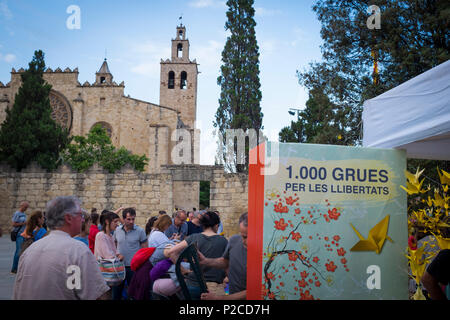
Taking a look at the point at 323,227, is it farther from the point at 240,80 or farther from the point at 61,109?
the point at 61,109

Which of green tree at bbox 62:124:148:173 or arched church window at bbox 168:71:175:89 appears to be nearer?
green tree at bbox 62:124:148:173

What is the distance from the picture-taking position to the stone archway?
Result: 34875 millimetres

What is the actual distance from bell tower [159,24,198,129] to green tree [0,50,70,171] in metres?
18.2

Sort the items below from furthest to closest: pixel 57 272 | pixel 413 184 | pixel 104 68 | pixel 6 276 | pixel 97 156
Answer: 1. pixel 104 68
2. pixel 97 156
3. pixel 6 276
4. pixel 413 184
5. pixel 57 272

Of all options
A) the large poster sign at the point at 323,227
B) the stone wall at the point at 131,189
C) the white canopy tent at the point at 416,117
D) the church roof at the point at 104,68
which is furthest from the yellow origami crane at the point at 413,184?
the church roof at the point at 104,68

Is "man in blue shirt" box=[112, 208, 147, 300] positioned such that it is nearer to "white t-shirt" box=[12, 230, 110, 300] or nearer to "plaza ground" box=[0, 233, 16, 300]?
"plaza ground" box=[0, 233, 16, 300]

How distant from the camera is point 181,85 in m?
42.0

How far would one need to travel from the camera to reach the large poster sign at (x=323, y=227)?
131 inches

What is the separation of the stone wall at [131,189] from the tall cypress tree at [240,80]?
6.70m

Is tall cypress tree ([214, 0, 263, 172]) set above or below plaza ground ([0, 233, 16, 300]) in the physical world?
above

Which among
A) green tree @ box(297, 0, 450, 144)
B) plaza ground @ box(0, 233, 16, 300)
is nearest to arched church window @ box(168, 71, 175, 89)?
green tree @ box(297, 0, 450, 144)

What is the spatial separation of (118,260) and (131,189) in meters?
12.3

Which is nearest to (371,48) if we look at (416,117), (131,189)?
(416,117)

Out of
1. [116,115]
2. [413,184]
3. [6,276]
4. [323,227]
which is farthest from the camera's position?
[116,115]
